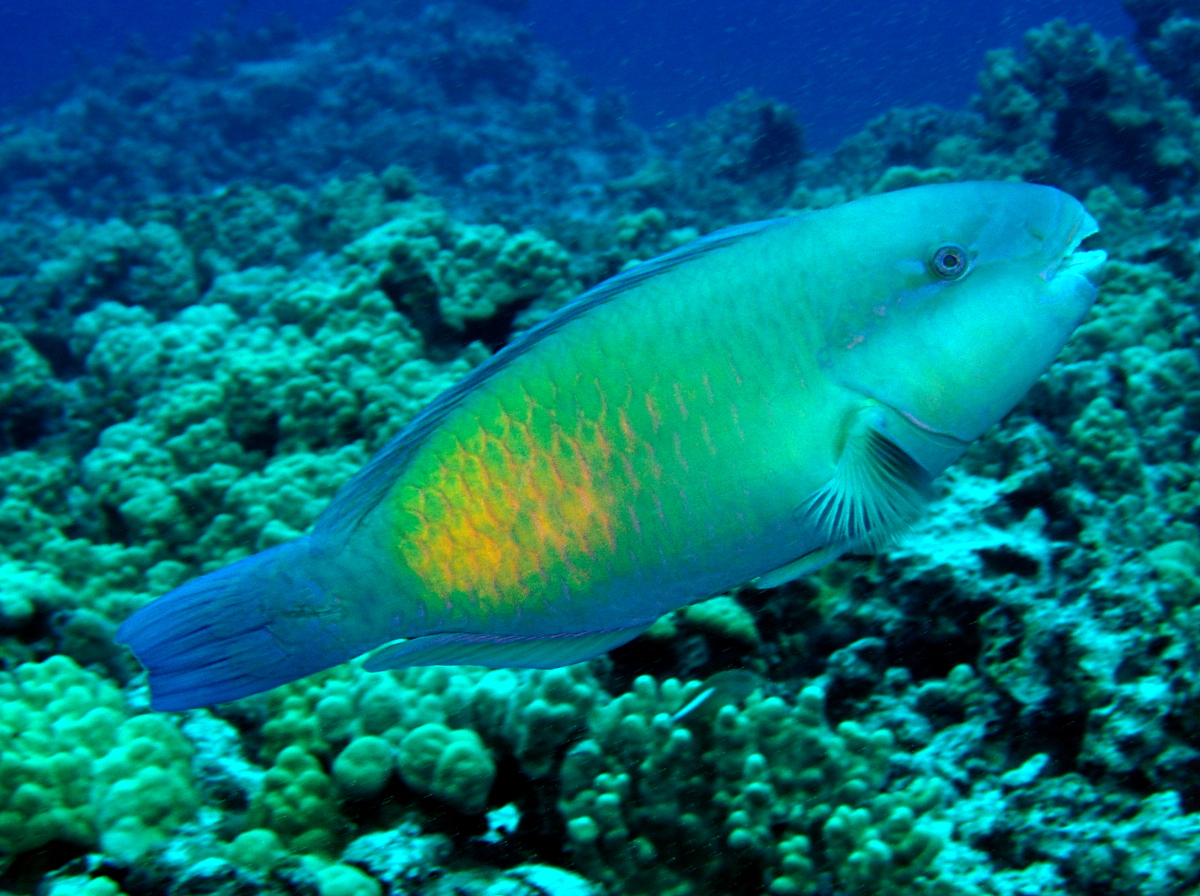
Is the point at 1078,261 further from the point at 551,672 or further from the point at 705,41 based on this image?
the point at 705,41

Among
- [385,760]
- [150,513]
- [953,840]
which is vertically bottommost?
[953,840]

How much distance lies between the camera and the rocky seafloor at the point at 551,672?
→ 7.50 feet

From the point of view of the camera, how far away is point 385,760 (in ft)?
8.14

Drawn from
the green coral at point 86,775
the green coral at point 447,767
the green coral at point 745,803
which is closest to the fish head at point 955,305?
the green coral at point 745,803

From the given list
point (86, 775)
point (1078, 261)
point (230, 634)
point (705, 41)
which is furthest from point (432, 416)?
point (705, 41)

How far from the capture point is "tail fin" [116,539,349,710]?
1.69 m

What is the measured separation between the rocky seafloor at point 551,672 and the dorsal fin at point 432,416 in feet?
3.09

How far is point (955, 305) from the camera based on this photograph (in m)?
1.77

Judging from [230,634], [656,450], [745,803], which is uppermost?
[656,450]

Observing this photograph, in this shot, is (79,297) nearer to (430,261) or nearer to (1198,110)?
(430,261)

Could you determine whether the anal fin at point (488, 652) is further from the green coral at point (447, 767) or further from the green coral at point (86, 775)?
the green coral at point (86, 775)

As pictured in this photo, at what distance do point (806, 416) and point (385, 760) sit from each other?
1.85m

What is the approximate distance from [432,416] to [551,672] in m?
1.34

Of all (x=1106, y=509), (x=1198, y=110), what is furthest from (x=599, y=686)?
(x=1198, y=110)
